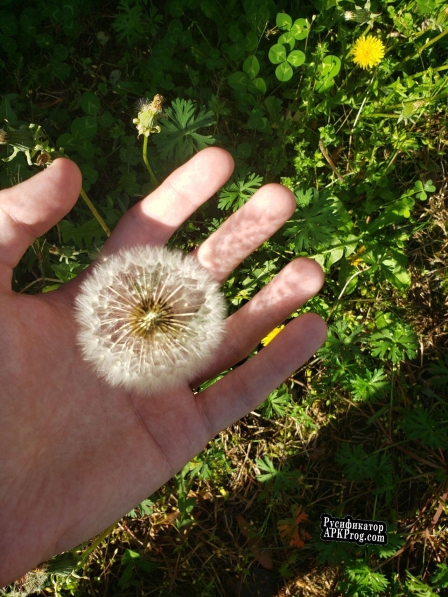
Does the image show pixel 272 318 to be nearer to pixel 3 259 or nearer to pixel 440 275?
pixel 3 259

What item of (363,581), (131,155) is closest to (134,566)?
(363,581)

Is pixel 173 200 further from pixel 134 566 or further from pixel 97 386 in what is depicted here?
pixel 134 566

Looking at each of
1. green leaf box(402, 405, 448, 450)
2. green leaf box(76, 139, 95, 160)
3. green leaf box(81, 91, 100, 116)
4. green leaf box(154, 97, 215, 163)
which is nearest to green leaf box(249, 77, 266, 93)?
green leaf box(154, 97, 215, 163)

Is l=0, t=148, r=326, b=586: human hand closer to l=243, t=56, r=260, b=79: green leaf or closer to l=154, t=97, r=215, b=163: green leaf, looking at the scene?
l=154, t=97, r=215, b=163: green leaf

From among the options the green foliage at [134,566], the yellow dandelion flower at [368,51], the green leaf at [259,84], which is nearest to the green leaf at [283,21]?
the green leaf at [259,84]

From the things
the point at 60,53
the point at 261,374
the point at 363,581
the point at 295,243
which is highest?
the point at 60,53

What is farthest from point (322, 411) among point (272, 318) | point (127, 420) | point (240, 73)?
point (240, 73)

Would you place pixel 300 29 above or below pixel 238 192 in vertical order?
above
